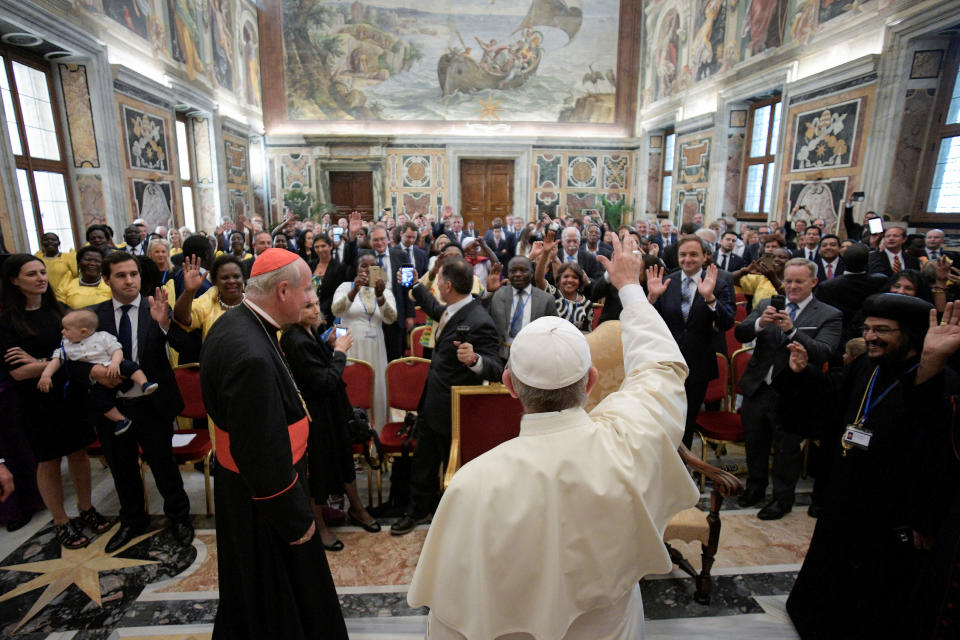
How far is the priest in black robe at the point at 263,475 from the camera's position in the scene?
1.91 metres

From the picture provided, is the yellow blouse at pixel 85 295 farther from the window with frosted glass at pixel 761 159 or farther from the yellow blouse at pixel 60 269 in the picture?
the window with frosted glass at pixel 761 159

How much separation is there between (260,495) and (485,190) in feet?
58.6

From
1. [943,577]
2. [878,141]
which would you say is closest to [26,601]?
[943,577]

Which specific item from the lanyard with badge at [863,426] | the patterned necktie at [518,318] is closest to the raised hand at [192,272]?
the patterned necktie at [518,318]

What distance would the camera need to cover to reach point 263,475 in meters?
1.92

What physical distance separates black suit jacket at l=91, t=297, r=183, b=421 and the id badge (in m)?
4.07

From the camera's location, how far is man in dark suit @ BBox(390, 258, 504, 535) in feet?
11.0

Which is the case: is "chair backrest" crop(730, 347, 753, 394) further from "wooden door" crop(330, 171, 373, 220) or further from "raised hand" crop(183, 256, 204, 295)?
"wooden door" crop(330, 171, 373, 220)

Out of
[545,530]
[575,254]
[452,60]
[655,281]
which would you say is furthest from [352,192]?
[545,530]

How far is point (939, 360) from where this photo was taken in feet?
6.81

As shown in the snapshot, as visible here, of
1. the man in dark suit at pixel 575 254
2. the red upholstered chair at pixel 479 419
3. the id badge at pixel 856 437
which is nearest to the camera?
the id badge at pixel 856 437

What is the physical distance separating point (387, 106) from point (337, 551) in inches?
Result: 680

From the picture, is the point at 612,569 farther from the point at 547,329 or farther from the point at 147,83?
the point at 147,83

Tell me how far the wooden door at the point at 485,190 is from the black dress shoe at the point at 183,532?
16.2 m
